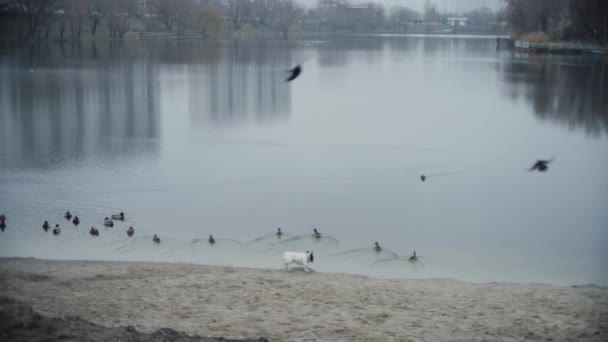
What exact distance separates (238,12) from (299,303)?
32.9m

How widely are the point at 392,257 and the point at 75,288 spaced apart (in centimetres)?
234

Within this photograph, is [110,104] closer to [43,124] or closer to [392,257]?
[43,124]

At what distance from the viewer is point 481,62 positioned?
27359 mm

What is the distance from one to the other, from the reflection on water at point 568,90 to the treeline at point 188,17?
26.8 ft

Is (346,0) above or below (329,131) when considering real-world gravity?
above

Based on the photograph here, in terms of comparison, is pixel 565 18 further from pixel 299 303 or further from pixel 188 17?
pixel 188 17

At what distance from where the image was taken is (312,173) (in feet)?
26.1

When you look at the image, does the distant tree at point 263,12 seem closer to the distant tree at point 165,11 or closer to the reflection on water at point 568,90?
the distant tree at point 165,11

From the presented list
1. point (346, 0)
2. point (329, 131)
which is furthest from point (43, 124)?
point (346, 0)

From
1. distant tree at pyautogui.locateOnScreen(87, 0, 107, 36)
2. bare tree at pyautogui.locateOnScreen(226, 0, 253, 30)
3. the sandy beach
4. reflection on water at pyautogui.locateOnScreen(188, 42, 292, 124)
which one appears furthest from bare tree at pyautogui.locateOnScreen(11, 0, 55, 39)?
bare tree at pyautogui.locateOnScreen(226, 0, 253, 30)

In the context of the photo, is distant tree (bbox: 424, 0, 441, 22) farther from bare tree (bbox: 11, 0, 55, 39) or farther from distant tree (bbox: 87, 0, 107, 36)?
bare tree (bbox: 11, 0, 55, 39)

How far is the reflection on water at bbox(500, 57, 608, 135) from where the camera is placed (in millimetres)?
12047

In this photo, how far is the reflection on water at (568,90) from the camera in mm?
12047

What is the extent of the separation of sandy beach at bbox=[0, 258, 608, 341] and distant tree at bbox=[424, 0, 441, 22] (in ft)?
194
